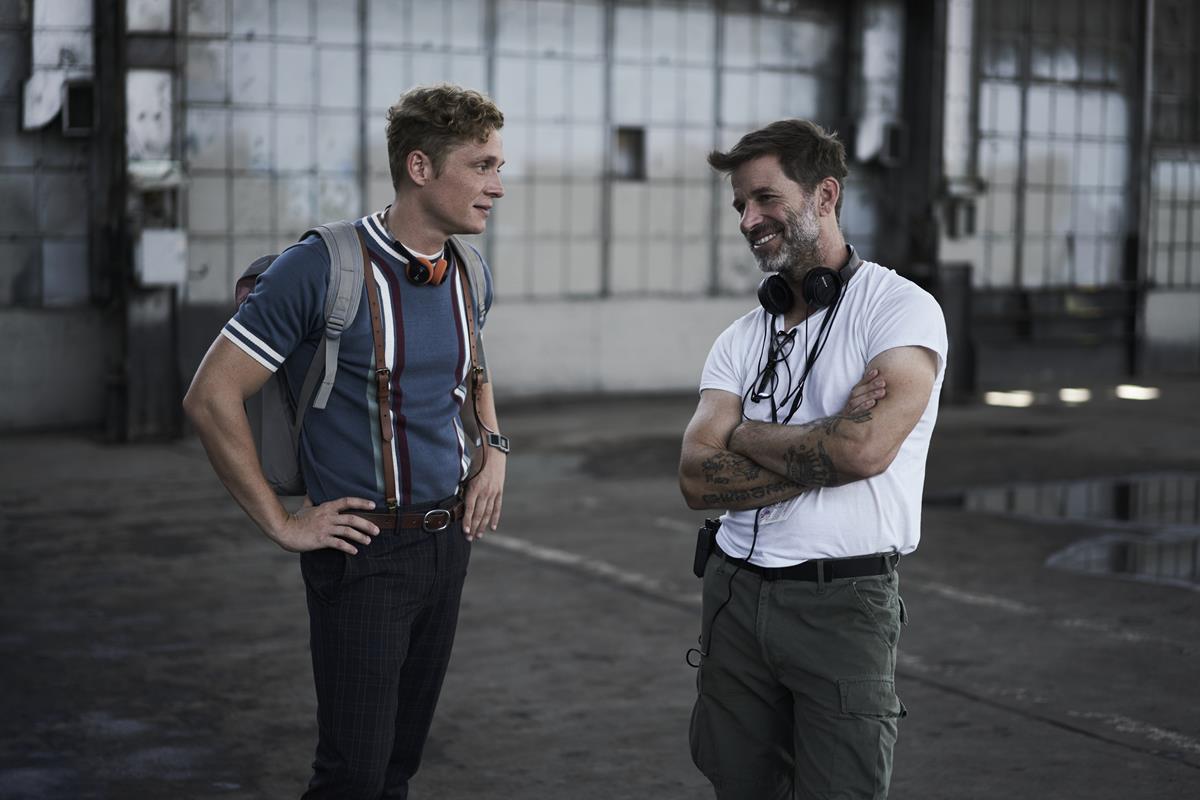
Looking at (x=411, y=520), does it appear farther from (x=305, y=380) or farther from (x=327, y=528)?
(x=305, y=380)

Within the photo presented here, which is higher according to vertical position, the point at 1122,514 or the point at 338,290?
the point at 338,290

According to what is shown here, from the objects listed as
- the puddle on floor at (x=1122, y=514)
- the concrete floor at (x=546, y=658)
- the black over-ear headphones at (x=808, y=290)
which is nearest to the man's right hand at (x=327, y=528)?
the black over-ear headphones at (x=808, y=290)

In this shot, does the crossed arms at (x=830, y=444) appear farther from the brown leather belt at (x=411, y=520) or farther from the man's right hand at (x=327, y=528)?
the man's right hand at (x=327, y=528)

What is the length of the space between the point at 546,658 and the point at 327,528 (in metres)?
3.28

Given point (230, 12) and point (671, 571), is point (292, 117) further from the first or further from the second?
point (671, 571)

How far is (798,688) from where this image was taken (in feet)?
11.7

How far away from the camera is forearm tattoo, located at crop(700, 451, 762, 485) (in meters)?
3.69

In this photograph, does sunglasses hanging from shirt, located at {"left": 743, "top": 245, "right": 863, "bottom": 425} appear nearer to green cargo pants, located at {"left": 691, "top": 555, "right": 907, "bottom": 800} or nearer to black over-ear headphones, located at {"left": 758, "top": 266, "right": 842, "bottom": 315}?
black over-ear headphones, located at {"left": 758, "top": 266, "right": 842, "bottom": 315}

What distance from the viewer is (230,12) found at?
1384 centimetres

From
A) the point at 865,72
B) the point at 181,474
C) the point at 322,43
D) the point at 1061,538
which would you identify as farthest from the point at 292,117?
the point at 1061,538

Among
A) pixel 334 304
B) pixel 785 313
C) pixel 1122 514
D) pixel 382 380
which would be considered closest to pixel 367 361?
pixel 382 380

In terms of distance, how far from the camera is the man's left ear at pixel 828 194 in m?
3.68

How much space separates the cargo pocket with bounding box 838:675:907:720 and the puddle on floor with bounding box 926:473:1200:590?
5371 millimetres

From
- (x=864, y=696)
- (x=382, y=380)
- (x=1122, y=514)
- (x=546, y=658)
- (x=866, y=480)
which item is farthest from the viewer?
(x=1122, y=514)
